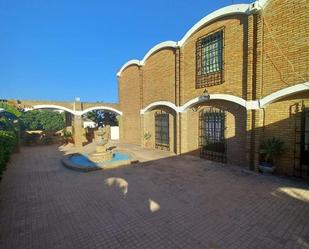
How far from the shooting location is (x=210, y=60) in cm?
986

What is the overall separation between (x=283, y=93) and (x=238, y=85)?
1.91 meters

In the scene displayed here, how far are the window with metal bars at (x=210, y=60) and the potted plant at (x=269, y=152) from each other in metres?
3.50

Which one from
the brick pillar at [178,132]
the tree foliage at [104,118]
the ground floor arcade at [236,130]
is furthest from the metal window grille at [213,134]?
the tree foliage at [104,118]

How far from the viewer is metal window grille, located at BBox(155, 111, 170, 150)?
43.5ft

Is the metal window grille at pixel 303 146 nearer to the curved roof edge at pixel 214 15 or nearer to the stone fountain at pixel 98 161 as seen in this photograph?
the curved roof edge at pixel 214 15

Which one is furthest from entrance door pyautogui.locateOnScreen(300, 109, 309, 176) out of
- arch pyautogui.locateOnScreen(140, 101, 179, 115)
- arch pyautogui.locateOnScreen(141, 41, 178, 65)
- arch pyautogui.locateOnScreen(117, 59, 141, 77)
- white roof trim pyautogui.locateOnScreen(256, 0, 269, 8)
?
arch pyautogui.locateOnScreen(117, 59, 141, 77)

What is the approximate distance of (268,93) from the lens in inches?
288

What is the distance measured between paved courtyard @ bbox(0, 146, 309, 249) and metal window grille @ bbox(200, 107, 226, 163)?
6.75ft

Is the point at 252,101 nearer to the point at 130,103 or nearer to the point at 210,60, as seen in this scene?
the point at 210,60

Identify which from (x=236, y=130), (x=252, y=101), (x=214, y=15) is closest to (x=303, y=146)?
(x=252, y=101)

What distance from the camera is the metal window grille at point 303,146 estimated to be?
6.72 m

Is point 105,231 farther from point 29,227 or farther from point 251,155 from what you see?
point 251,155

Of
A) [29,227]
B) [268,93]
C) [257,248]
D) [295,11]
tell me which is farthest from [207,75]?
[29,227]

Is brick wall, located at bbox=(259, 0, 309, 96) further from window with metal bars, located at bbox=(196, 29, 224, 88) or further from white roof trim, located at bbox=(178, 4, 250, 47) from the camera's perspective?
window with metal bars, located at bbox=(196, 29, 224, 88)
